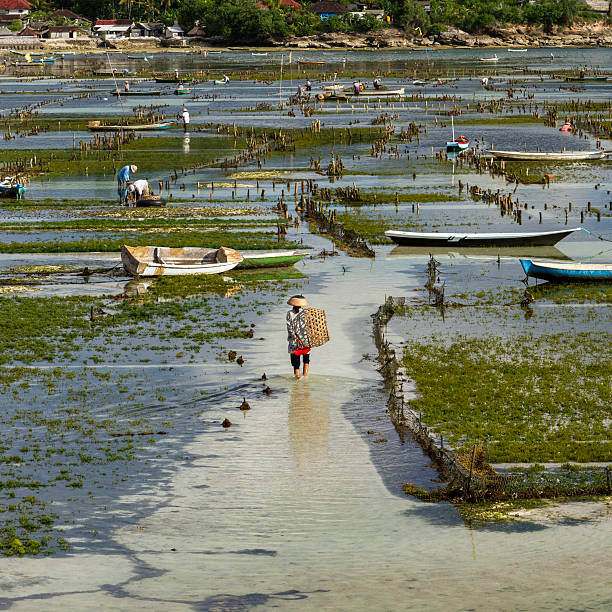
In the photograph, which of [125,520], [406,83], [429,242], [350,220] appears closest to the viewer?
[125,520]

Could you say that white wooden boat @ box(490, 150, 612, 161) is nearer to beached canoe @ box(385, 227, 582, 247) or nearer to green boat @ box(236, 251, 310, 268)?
beached canoe @ box(385, 227, 582, 247)

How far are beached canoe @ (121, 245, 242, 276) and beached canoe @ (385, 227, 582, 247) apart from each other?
7.16 meters

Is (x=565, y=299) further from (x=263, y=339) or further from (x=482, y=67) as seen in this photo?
(x=482, y=67)

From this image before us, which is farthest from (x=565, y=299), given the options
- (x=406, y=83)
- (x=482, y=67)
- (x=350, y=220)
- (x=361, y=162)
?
(x=482, y=67)

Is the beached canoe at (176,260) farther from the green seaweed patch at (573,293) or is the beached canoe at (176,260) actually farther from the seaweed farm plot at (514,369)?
the green seaweed patch at (573,293)

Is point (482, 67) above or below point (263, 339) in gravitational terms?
above

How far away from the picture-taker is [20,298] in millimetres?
34156

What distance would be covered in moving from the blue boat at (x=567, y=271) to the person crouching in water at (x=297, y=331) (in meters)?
13.1

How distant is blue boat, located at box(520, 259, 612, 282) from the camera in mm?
35625

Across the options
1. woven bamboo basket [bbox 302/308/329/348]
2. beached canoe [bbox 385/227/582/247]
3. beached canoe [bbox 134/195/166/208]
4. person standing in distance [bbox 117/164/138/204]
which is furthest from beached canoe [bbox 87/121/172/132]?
woven bamboo basket [bbox 302/308/329/348]

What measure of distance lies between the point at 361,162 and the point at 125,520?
52925 millimetres

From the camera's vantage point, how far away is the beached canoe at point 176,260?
37.0 meters

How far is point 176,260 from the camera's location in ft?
124

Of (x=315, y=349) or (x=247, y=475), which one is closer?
(x=247, y=475)
